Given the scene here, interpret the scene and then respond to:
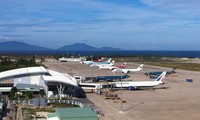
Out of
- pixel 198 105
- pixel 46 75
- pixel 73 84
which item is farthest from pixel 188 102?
pixel 46 75

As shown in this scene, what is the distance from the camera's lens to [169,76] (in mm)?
117812

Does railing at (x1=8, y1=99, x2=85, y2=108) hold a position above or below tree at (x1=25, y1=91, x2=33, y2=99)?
below

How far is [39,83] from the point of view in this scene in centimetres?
7319

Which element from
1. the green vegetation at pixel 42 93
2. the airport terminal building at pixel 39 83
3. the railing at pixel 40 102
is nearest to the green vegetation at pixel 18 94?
the green vegetation at pixel 42 93

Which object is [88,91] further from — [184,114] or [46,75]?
[184,114]

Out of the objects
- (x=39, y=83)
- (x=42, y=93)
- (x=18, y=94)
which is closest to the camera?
(x=18, y=94)

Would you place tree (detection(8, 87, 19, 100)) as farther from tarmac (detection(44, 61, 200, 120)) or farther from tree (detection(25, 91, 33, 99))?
tarmac (detection(44, 61, 200, 120))

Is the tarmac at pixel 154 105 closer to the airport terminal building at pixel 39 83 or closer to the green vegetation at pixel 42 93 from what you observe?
the airport terminal building at pixel 39 83

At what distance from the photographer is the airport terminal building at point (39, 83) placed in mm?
68062

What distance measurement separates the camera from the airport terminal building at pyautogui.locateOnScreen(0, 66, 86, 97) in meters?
68.1

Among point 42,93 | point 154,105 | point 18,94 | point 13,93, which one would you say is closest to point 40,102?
point 42,93

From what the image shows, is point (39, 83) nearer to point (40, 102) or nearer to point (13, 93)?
point (13, 93)

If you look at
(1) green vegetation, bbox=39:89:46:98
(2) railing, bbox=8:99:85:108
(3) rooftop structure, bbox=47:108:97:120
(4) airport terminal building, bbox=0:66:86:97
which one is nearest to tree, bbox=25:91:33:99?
(1) green vegetation, bbox=39:89:46:98

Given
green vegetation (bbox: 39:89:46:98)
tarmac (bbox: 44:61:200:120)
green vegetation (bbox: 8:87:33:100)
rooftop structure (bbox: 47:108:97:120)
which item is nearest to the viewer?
rooftop structure (bbox: 47:108:97:120)
